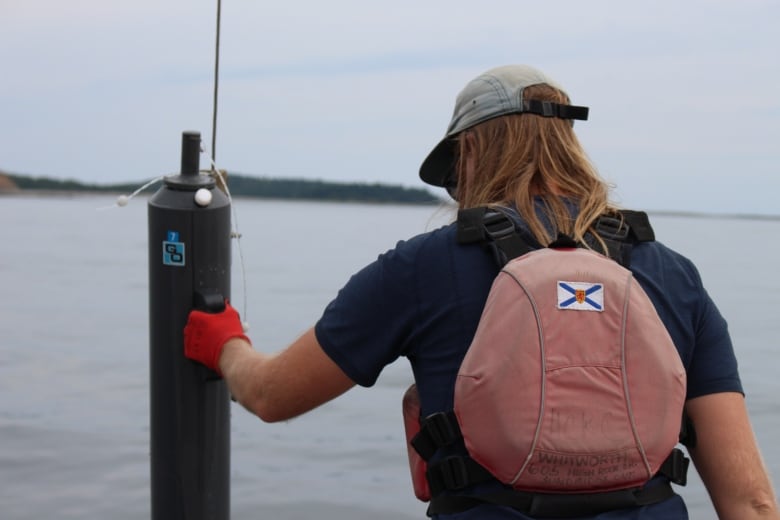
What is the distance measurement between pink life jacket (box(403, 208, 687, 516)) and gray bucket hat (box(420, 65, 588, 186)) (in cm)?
39

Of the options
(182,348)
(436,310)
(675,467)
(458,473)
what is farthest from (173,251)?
(675,467)

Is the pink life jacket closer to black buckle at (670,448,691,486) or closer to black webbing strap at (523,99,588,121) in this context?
black buckle at (670,448,691,486)

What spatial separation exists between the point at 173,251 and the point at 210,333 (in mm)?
348

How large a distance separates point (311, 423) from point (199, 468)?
6.17m

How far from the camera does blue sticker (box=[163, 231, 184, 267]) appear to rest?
3.23 meters

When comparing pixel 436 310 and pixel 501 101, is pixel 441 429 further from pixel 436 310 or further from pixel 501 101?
pixel 501 101

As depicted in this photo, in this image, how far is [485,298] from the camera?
221 centimetres

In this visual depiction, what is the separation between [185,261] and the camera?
322 centimetres

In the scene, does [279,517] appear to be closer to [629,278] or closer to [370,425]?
[370,425]

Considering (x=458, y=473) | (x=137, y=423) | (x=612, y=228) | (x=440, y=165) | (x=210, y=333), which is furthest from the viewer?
(x=137, y=423)

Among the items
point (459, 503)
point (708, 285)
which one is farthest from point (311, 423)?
point (708, 285)

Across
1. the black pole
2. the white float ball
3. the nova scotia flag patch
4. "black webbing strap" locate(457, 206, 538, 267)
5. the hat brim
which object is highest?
the hat brim

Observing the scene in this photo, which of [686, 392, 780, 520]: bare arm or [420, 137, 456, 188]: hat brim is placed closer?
[686, 392, 780, 520]: bare arm

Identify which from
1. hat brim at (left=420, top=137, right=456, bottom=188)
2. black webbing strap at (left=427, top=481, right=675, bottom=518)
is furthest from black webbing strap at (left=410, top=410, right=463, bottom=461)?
hat brim at (left=420, top=137, right=456, bottom=188)
